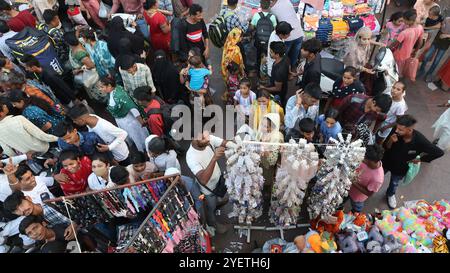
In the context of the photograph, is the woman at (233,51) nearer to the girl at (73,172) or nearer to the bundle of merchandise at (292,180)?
the bundle of merchandise at (292,180)

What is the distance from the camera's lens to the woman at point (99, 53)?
17.7 feet

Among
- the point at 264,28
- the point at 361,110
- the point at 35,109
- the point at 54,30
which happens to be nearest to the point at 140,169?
the point at 35,109

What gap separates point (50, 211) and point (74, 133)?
95cm

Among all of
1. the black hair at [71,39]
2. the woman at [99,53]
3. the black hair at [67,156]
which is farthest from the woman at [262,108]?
the black hair at [71,39]

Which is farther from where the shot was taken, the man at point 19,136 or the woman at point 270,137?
the man at point 19,136

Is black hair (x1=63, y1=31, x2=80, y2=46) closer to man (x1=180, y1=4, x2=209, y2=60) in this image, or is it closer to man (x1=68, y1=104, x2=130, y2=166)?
man (x1=68, y1=104, x2=130, y2=166)

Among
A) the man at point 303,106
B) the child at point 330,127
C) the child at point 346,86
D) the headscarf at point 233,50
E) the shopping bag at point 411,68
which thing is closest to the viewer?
the child at point 330,127

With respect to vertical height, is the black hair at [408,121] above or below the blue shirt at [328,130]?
above

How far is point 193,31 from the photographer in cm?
558

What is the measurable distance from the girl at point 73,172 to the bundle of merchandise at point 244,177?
167cm

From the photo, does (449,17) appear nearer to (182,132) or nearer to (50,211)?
(182,132)

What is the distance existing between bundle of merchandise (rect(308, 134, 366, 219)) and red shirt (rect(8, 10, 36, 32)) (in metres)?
5.42

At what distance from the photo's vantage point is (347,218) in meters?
4.29
